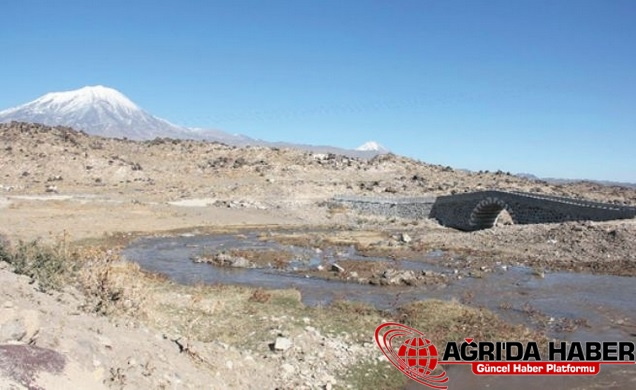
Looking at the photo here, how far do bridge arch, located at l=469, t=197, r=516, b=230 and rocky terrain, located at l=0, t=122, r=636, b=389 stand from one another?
11.3 ft

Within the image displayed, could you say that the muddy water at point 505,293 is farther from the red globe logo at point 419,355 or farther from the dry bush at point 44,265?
the dry bush at point 44,265

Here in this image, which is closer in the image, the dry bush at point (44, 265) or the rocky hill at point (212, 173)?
the dry bush at point (44, 265)

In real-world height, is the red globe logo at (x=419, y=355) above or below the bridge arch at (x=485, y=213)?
below

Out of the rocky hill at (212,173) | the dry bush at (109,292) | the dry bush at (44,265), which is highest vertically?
the rocky hill at (212,173)

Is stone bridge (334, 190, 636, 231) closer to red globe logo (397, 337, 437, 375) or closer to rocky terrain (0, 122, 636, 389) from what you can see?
rocky terrain (0, 122, 636, 389)

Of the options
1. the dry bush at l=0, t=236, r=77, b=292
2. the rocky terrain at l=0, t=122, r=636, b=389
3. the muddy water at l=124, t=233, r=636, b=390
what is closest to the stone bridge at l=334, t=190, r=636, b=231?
the rocky terrain at l=0, t=122, r=636, b=389

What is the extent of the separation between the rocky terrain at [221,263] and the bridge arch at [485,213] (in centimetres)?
346

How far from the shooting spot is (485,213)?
5206 cm

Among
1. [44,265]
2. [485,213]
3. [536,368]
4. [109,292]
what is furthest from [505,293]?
[485,213]

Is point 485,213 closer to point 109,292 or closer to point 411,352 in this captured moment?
point 411,352

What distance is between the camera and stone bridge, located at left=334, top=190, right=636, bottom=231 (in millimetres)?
37875

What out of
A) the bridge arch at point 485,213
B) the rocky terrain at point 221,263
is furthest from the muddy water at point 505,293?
the bridge arch at point 485,213

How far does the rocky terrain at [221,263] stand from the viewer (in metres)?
9.73

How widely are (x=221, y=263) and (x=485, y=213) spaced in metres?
31.5
